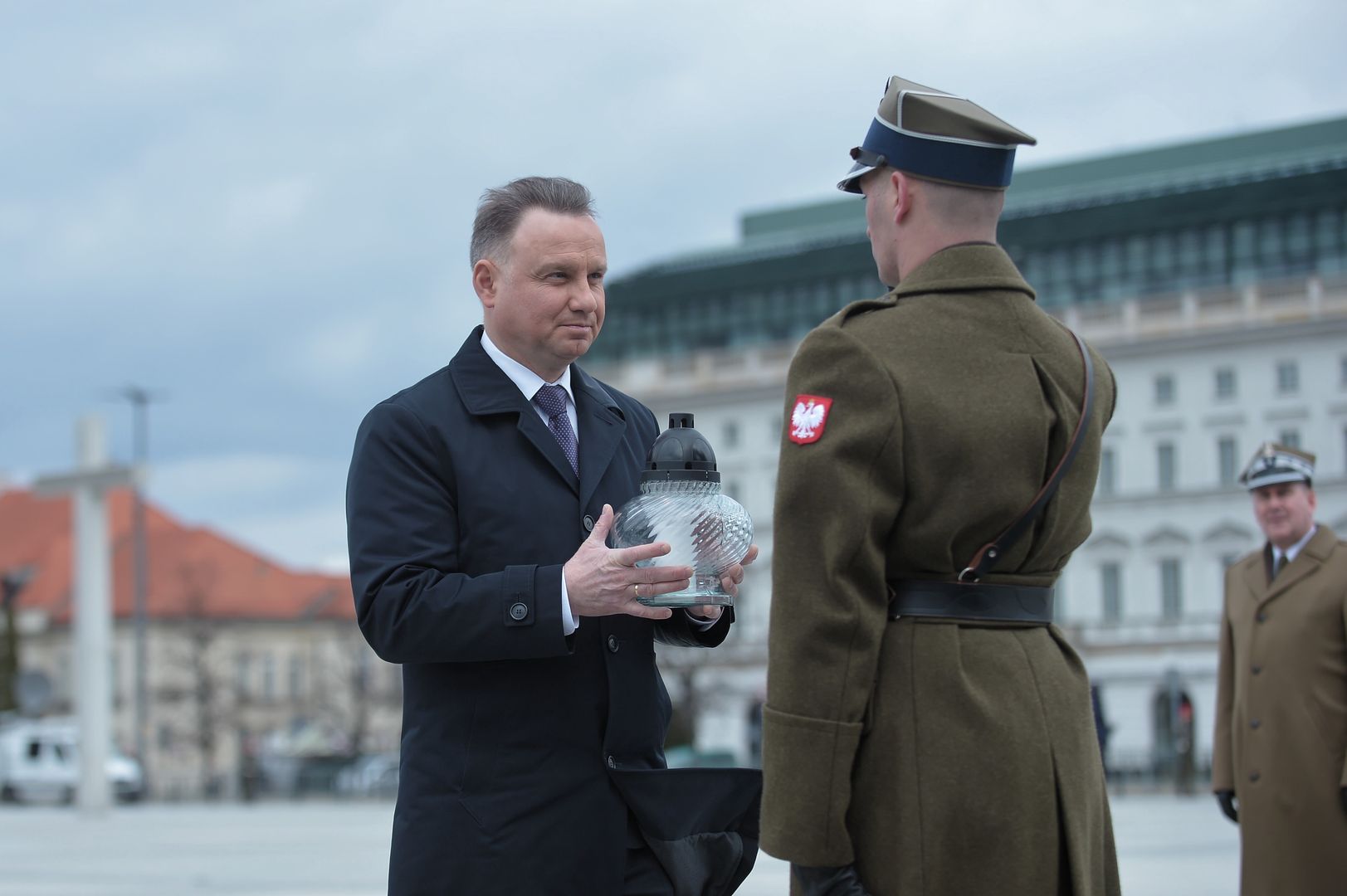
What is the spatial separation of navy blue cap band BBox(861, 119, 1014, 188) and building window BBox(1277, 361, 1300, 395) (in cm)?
6981

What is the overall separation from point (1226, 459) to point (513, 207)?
7139 cm

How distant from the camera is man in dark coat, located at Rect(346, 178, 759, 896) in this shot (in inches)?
153

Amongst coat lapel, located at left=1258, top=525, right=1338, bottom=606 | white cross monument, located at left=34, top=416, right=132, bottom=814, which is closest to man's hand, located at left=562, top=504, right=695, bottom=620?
coat lapel, located at left=1258, top=525, right=1338, bottom=606

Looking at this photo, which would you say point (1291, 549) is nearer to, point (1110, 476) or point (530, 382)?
point (530, 382)

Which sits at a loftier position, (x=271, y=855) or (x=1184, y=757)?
(x=271, y=855)

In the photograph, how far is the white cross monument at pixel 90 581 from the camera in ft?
111

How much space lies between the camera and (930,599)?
3.59 meters

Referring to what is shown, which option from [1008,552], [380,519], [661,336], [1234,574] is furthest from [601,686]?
[661,336]

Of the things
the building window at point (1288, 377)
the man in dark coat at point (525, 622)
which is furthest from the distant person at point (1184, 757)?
the man in dark coat at point (525, 622)

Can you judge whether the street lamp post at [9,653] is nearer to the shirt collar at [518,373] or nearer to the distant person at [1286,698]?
the distant person at [1286,698]

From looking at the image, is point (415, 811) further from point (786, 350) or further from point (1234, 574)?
point (786, 350)

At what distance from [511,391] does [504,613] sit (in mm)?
599

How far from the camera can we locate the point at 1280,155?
Result: 76.6 m

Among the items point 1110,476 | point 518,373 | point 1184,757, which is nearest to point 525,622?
point 518,373
